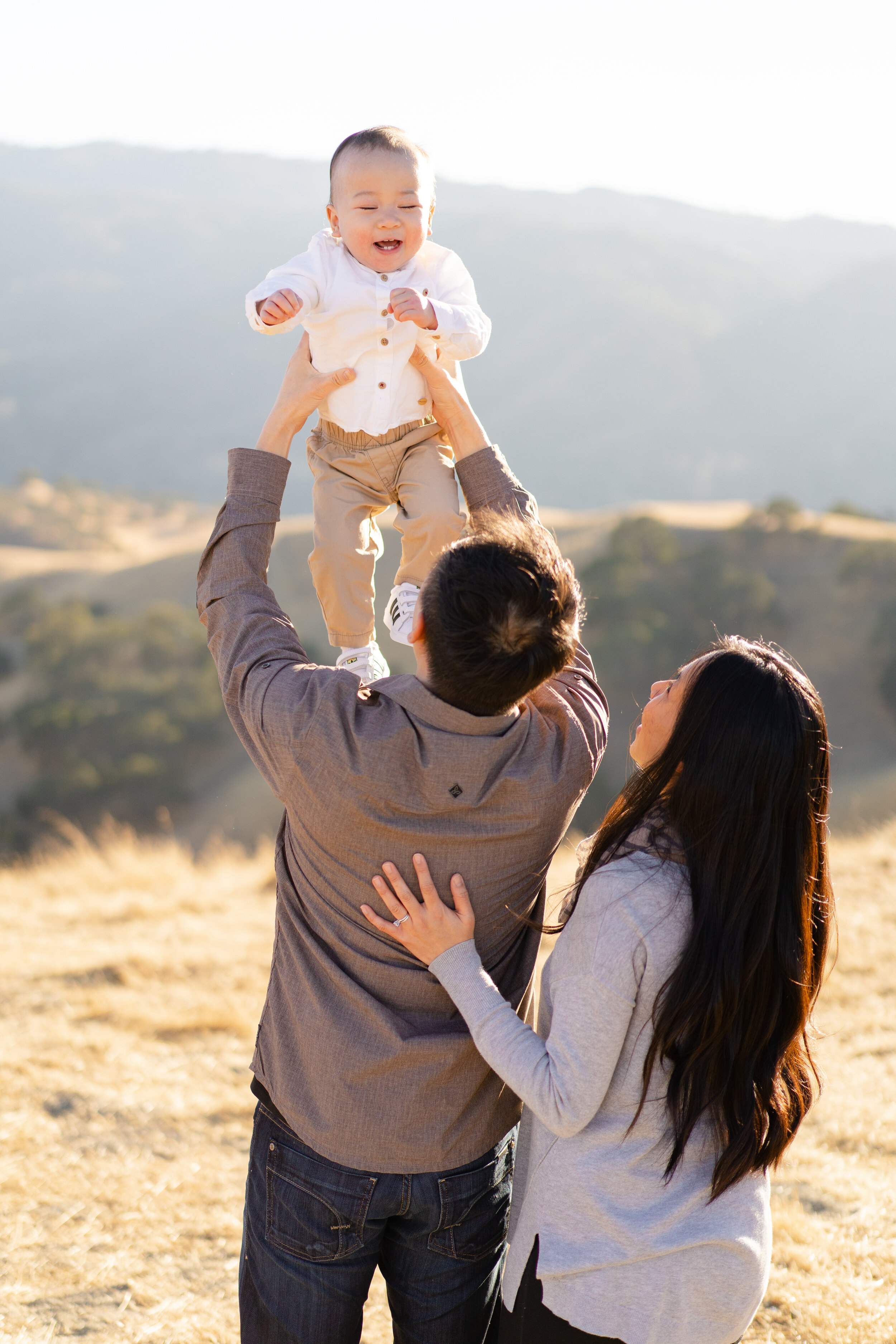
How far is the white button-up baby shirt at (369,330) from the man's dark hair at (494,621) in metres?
0.98

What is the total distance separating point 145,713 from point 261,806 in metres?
5.26

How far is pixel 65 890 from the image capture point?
9.31 meters

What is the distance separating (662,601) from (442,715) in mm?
26826

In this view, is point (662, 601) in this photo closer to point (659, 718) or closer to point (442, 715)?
point (659, 718)

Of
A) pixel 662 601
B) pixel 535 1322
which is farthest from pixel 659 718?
pixel 662 601

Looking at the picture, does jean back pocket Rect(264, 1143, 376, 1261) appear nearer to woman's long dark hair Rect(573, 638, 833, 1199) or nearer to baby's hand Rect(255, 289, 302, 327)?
woman's long dark hair Rect(573, 638, 833, 1199)

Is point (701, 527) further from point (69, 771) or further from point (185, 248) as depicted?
point (185, 248)

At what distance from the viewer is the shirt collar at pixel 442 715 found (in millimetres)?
1647

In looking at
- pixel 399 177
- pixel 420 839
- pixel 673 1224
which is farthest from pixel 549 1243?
pixel 399 177

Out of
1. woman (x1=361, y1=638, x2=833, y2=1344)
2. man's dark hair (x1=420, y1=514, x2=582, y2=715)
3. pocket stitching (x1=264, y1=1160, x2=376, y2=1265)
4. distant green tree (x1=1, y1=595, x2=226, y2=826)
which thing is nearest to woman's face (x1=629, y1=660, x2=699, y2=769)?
woman (x1=361, y1=638, x2=833, y2=1344)

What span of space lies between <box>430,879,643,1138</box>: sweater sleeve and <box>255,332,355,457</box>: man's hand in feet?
3.56

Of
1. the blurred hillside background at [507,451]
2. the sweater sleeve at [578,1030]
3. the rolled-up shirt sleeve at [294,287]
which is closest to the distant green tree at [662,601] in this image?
the blurred hillside background at [507,451]

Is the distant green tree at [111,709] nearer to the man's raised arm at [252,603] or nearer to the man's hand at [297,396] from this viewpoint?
the man's hand at [297,396]

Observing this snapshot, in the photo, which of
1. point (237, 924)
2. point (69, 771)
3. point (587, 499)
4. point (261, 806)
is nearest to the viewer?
point (237, 924)
